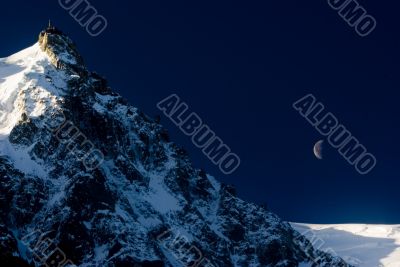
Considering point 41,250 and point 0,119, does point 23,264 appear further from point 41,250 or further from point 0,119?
point 0,119

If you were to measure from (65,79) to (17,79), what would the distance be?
12.3m

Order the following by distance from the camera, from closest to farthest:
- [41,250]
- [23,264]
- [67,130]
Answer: [23,264] < [41,250] < [67,130]

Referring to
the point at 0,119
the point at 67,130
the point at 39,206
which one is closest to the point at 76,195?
the point at 39,206

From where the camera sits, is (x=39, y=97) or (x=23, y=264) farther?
(x=39, y=97)

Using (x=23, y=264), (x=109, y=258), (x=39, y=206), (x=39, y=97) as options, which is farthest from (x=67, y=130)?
(x=23, y=264)

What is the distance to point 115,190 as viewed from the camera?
18738cm

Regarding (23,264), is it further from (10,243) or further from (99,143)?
(99,143)

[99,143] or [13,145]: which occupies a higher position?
[99,143]

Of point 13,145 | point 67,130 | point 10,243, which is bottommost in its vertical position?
point 10,243

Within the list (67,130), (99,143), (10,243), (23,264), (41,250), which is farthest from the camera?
(99,143)

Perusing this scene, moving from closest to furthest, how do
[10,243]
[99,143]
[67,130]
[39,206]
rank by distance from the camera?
1. [10,243]
2. [39,206]
3. [67,130]
4. [99,143]

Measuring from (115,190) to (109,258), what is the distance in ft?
92.0

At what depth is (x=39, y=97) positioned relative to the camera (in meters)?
188

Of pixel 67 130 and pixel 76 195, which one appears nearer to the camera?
pixel 76 195
